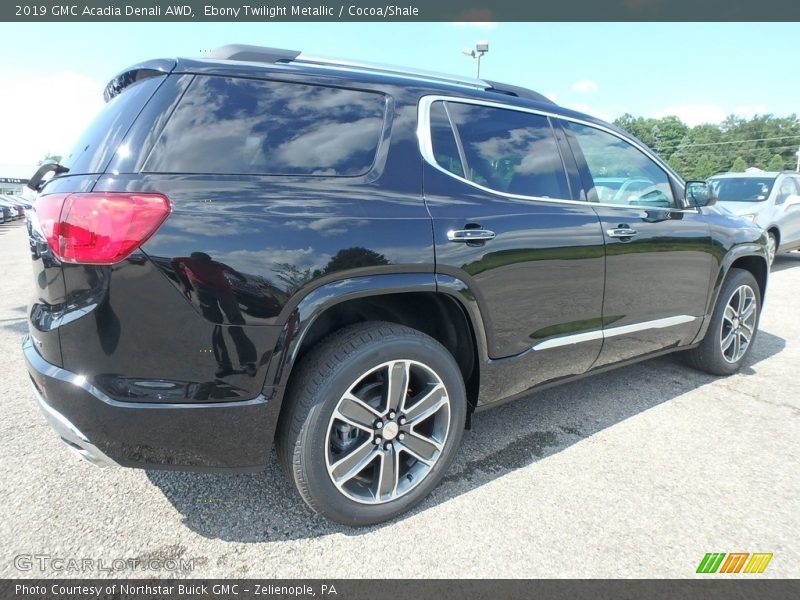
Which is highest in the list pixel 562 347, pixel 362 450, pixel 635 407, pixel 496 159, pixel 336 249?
pixel 496 159

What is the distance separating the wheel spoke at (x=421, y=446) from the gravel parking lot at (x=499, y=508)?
25 centimetres

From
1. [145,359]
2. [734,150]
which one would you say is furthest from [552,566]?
[734,150]

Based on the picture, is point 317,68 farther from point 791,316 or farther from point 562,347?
point 791,316

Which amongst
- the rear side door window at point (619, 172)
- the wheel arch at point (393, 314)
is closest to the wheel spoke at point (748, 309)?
the rear side door window at point (619, 172)

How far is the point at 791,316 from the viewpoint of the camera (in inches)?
228

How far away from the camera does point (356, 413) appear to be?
6.46 feet

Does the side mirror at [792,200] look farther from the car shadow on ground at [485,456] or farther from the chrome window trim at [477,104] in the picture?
the chrome window trim at [477,104]

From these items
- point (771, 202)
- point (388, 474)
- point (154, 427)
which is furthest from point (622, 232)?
point (771, 202)

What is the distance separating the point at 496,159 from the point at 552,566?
1.85 meters

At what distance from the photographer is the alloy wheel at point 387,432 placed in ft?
6.49

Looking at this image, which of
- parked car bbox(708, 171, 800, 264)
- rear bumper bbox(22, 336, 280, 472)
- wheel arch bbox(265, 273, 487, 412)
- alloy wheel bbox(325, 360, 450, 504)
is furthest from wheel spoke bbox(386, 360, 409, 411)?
parked car bbox(708, 171, 800, 264)

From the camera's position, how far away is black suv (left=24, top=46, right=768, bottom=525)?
160 cm
